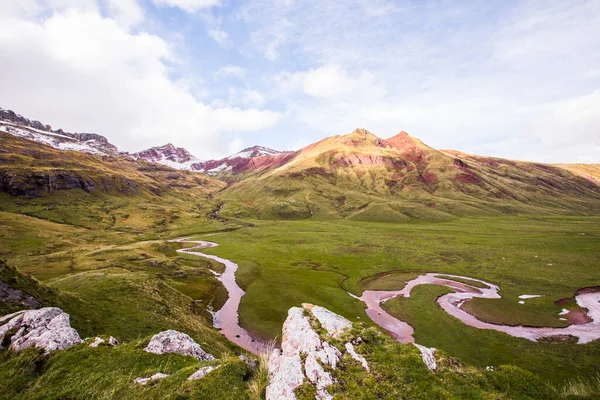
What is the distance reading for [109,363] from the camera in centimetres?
1625

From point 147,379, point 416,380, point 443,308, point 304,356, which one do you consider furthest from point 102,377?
point 443,308

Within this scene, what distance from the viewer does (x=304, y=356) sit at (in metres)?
14.3

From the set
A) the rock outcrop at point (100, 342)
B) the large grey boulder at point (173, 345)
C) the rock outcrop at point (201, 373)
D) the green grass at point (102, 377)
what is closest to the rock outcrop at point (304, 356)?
the green grass at point (102, 377)

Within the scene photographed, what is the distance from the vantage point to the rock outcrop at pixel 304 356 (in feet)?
40.1

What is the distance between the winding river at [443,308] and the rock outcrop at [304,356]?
3357cm

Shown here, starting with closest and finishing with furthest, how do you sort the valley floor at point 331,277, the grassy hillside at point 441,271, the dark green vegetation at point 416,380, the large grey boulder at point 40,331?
the dark green vegetation at point 416,380
the large grey boulder at point 40,331
the valley floor at point 331,277
the grassy hillside at point 441,271

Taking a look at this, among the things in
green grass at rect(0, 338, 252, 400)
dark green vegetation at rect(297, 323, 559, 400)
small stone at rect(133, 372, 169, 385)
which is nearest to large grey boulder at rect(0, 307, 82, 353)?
green grass at rect(0, 338, 252, 400)

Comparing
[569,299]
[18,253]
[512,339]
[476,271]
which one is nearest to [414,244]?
[476,271]

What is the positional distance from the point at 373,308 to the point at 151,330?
4835 cm

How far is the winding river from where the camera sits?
50.4 meters

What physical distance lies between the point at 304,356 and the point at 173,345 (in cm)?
1187

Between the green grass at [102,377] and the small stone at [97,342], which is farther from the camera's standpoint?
the small stone at [97,342]

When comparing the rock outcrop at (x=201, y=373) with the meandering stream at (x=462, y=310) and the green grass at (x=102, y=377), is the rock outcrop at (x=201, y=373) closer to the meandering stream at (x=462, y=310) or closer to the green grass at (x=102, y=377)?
the green grass at (x=102, y=377)

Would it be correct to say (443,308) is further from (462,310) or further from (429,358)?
(429,358)
